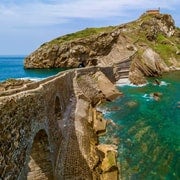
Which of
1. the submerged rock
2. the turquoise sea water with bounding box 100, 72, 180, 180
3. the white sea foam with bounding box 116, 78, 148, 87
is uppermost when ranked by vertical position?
the turquoise sea water with bounding box 100, 72, 180, 180

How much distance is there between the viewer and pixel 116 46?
129000 millimetres

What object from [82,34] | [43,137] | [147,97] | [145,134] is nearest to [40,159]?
[43,137]

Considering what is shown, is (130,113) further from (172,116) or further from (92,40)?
(92,40)

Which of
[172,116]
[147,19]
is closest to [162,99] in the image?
[172,116]

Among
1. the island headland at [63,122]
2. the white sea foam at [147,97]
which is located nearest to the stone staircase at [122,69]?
the island headland at [63,122]

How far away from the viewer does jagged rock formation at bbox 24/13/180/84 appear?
124 m

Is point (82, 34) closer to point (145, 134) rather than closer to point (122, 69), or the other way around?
point (122, 69)

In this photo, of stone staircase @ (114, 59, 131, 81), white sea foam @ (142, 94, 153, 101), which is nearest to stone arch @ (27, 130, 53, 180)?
white sea foam @ (142, 94, 153, 101)

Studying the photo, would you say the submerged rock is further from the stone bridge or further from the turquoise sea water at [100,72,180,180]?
the stone bridge

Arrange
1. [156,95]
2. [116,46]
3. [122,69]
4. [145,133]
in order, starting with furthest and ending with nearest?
[116,46], [122,69], [156,95], [145,133]

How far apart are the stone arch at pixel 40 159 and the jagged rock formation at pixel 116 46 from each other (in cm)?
8793

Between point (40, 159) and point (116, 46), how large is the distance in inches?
4143

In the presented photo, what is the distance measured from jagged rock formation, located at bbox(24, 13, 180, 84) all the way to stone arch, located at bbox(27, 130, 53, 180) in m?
87.9

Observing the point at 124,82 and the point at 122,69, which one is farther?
the point at 122,69
